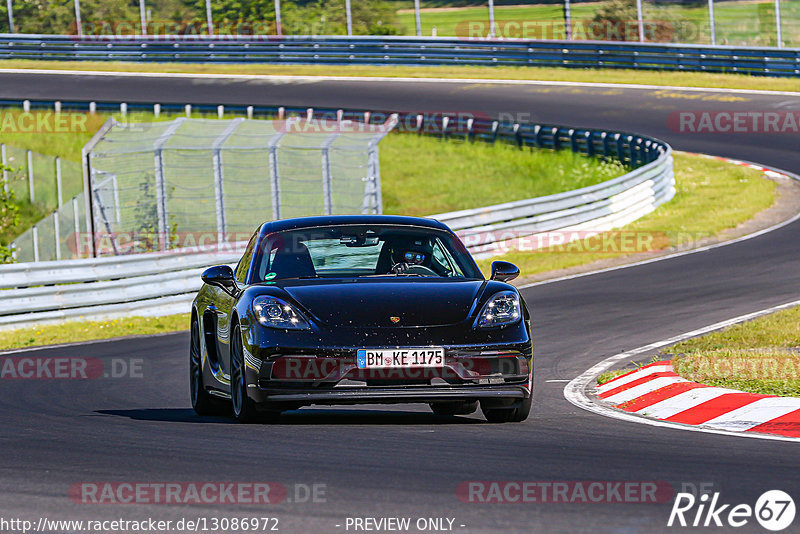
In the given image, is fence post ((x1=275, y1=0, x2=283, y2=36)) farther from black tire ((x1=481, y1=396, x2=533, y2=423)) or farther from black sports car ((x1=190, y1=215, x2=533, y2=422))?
black tire ((x1=481, y1=396, x2=533, y2=423))

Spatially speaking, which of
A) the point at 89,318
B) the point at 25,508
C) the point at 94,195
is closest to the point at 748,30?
the point at 94,195

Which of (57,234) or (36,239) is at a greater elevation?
(57,234)

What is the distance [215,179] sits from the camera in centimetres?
2203

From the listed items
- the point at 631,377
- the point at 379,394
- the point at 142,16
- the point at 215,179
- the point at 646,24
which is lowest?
the point at 631,377

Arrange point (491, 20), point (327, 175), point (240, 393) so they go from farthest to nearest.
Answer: point (491, 20) < point (327, 175) < point (240, 393)

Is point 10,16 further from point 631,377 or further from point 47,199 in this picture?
point 631,377

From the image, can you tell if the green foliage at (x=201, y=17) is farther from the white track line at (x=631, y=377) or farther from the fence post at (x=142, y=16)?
the white track line at (x=631, y=377)

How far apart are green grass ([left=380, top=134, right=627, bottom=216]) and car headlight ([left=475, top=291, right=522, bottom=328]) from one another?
22745mm

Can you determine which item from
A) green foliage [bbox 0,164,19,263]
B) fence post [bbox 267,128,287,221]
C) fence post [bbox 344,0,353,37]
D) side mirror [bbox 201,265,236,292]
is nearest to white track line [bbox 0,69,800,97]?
fence post [bbox 344,0,353,37]

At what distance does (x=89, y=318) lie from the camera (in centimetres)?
1755

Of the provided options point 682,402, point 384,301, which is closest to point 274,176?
point 682,402

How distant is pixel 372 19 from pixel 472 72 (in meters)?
5.68

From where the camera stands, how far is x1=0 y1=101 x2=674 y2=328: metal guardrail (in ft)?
56.5

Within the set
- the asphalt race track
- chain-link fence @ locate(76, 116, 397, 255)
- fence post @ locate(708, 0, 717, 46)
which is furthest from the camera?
fence post @ locate(708, 0, 717, 46)
